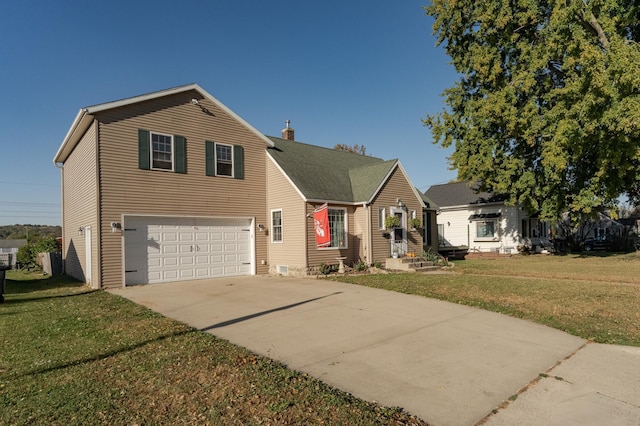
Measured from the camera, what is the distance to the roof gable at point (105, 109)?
12.2 metres

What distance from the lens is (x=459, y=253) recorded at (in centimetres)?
2603

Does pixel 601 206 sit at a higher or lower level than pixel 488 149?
lower

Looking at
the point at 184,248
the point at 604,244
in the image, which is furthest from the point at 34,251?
the point at 604,244

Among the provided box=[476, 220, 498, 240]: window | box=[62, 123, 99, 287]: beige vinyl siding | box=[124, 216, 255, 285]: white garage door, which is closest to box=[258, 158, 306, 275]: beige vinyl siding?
box=[124, 216, 255, 285]: white garage door

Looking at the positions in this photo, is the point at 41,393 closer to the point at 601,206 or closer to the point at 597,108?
the point at 597,108

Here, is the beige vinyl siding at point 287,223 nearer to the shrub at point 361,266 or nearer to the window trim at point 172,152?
the shrub at point 361,266

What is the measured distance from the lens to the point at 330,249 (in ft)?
50.5


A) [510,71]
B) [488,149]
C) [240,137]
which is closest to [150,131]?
[240,137]

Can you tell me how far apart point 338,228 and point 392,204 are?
297 centimetres

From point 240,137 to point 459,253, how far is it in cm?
1767

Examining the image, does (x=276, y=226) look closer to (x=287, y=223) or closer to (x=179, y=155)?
(x=287, y=223)

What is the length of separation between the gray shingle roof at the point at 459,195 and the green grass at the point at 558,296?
12.9 meters

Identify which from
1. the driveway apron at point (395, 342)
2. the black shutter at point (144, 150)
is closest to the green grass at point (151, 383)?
the driveway apron at point (395, 342)

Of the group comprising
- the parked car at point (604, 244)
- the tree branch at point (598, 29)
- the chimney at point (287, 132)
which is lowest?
the parked car at point (604, 244)
